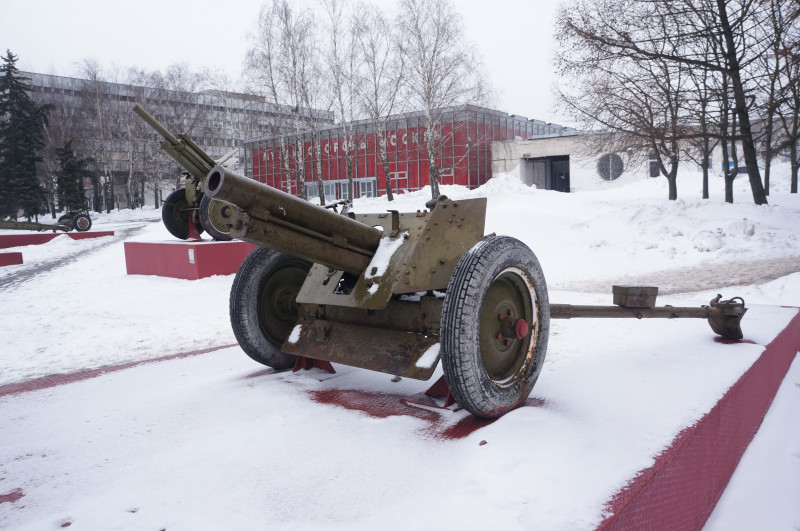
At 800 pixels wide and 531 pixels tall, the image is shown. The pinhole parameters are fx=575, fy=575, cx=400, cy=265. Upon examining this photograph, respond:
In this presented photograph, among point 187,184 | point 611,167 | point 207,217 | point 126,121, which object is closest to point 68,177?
point 126,121

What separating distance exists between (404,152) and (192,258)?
2503 cm

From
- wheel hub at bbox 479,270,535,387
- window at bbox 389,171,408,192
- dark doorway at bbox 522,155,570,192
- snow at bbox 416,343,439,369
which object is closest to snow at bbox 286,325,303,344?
snow at bbox 416,343,439,369

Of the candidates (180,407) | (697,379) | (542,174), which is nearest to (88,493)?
(180,407)

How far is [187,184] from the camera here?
28.5ft

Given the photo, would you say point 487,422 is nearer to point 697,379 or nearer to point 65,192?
point 697,379

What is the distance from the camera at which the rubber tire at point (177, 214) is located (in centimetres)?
927

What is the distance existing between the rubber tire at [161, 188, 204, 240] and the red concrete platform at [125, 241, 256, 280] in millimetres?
282

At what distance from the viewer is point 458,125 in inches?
1179

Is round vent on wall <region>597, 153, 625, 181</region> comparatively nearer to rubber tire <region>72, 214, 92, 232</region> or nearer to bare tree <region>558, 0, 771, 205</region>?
bare tree <region>558, 0, 771, 205</region>

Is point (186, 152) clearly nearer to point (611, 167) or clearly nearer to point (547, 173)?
point (611, 167)

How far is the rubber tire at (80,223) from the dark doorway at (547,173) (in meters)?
22.5

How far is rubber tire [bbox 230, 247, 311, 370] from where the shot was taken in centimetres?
328

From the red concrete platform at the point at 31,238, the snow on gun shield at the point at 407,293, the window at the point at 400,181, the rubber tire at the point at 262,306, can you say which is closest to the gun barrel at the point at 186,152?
the rubber tire at the point at 262,306

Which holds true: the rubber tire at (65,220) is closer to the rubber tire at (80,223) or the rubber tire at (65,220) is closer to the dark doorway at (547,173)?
the rubber tire at (80,223)
